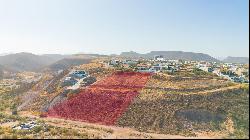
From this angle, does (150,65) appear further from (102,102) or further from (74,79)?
(102,102)

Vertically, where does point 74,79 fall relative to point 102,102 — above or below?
above

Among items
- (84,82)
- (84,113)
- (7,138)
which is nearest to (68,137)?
(7,138)

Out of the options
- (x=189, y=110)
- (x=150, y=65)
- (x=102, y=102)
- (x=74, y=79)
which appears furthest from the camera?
(x=150, y=65)

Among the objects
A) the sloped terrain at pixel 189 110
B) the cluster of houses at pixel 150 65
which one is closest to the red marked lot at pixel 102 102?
the sloped terrain at pixel 189 110

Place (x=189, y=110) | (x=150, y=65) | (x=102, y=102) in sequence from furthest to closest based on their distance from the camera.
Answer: (x=150, y=65), (x=102, y=102), (x=189, y=110)

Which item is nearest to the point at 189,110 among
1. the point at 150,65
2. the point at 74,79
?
the point at 74,79

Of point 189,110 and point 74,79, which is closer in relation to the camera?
point 189,110

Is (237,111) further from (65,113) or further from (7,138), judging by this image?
(7,138)

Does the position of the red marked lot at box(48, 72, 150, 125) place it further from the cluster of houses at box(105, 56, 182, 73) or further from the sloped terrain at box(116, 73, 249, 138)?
the cluster of houses at box(105, 56, 182, 73)
